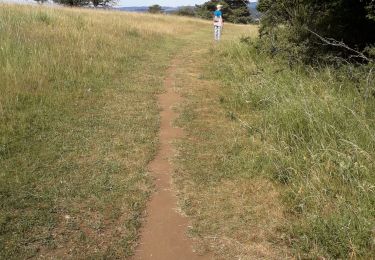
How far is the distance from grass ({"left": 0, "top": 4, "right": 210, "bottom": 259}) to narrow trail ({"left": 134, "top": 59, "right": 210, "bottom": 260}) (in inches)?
4.5

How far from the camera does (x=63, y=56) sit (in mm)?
8906

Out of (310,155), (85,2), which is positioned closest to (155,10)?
(85,2)

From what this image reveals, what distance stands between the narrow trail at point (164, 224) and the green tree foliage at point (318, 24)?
3934 millimetres

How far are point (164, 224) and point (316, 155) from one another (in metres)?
1.75

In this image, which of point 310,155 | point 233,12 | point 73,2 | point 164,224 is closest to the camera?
point 164,224

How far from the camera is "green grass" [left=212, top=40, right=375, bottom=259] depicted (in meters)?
3.26

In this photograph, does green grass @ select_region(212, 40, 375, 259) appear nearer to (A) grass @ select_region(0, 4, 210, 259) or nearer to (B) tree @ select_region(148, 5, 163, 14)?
(A) grass @ select_region(0, 4, 210, 259)

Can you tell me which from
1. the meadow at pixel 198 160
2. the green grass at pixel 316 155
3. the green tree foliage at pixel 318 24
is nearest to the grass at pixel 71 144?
the meadow at pixel 198 160

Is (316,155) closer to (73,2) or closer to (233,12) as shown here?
(73,2)

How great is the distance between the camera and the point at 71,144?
5.24 m

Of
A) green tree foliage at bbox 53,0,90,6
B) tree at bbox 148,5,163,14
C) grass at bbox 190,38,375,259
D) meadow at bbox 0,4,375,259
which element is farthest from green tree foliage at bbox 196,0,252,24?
grass at bbox 190,38,375,259

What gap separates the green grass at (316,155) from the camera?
10.7ft

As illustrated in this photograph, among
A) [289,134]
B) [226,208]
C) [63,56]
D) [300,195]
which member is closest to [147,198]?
[226,208]

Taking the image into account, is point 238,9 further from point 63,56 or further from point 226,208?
point 226,208
